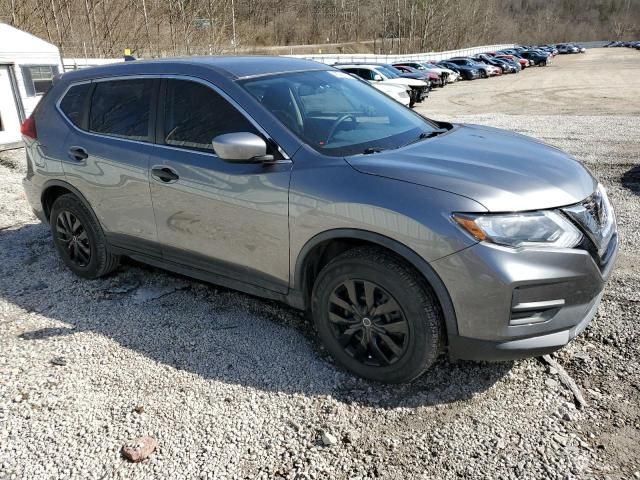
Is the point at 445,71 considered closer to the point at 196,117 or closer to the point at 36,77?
the point at 36,77

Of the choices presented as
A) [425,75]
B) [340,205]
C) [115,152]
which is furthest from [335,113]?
[425,75]

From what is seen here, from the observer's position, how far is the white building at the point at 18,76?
A: 9602 millimetres

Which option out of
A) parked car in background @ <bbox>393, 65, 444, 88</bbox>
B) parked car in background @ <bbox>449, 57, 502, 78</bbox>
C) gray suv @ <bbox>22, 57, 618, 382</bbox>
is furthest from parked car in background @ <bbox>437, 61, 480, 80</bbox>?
gray suv @ <bbox>22, 57, 618, 382</bbox>

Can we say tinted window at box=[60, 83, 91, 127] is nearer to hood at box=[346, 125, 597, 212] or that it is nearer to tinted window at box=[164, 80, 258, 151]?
tinted window at box=[164, 80, 258, 151]

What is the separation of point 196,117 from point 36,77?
29.0ft

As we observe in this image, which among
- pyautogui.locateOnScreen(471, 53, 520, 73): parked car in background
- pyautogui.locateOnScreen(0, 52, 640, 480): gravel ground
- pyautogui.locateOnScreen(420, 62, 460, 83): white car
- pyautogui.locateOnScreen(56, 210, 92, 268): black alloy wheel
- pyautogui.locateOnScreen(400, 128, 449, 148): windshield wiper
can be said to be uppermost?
pyautogui.locateOnScreen(400, 128, 449, 148): windshield wiper

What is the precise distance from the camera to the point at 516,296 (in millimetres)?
2346

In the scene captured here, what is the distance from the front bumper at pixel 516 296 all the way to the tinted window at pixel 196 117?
4.98 feet

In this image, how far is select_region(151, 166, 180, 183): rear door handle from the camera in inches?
130

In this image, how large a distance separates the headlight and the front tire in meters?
0.39

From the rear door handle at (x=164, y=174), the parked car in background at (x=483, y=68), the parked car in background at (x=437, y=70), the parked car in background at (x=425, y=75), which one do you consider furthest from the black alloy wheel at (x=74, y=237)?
the parked car in background at (x=483, y=68)

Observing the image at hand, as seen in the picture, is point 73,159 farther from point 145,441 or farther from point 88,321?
point 145,441

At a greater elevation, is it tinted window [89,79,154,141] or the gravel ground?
tinted window [89,79,154,141]

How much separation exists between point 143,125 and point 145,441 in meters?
2.13
